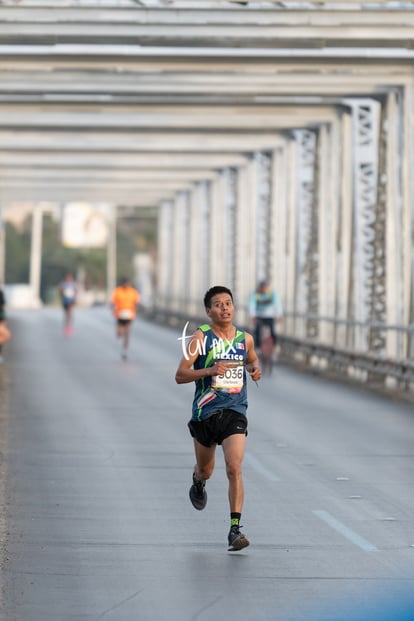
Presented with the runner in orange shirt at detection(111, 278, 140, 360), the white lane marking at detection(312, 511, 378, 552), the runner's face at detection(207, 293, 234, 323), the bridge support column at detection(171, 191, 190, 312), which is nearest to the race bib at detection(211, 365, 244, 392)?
the runner's face at detection(207, 293, 234, 323)

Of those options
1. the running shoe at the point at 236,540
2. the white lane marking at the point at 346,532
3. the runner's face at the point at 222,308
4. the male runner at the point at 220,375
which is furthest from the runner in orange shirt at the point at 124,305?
the running shoe at the point at 236,540

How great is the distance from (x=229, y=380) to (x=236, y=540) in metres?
1.07

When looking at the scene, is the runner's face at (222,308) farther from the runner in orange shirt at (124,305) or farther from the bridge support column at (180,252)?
the bridge support column at (180,252)

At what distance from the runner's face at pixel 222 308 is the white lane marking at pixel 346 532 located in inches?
62.5

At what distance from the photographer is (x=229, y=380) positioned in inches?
406

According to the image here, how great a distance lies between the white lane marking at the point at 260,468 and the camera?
46.2 ft

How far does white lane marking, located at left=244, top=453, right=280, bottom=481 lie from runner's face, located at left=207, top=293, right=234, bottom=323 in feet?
12.9

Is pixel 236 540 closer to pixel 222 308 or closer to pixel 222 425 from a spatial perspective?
pixel 222 425

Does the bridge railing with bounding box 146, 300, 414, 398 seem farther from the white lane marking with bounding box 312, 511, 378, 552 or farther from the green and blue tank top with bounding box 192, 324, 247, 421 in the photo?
the green and blue tank top with bounding box 192, 324, 247, 421

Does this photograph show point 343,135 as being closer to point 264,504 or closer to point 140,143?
point 140,143

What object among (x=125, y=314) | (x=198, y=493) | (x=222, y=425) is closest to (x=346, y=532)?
(x=198, y=493)

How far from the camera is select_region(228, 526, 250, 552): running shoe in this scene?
32.0 ft

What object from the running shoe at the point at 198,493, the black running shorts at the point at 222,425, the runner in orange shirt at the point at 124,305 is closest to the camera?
the black running shorts at the point at 222,425

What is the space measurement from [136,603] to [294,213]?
3214cm
